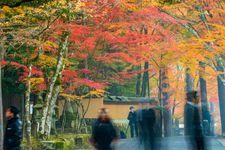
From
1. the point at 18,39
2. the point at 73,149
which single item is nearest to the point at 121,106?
the point at 73,149

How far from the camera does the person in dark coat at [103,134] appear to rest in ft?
38.7

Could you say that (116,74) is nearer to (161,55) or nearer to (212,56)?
(161,55)

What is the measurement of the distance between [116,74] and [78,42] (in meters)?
8.42

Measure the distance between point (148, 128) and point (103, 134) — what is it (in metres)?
3.27

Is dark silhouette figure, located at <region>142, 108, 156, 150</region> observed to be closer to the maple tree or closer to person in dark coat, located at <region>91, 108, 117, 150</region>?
person in dark coat, located at <region>91, 108, 117, 150</region>

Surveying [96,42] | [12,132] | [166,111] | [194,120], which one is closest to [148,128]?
[194,120]

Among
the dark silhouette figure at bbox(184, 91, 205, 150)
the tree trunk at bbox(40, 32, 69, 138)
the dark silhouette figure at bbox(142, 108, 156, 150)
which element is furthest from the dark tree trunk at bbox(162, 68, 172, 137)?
the dark silhouette figure at bbox(184, 91, 205, 150)

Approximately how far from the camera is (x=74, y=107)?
30453 mm

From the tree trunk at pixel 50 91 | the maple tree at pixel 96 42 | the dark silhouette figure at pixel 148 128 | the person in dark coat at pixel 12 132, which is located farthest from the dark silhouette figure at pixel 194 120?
the tree trunk at pixel 50 91

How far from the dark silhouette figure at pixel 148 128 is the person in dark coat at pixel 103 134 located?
2.84 meters

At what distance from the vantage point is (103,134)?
1184 centimetres

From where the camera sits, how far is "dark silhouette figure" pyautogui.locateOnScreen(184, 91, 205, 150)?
40.2ft

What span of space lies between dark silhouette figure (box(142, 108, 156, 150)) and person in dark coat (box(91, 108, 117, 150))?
284 centimetres

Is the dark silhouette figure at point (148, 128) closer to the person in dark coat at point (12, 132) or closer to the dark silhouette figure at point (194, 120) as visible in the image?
the dark silhouette figure at point (194, 120)
